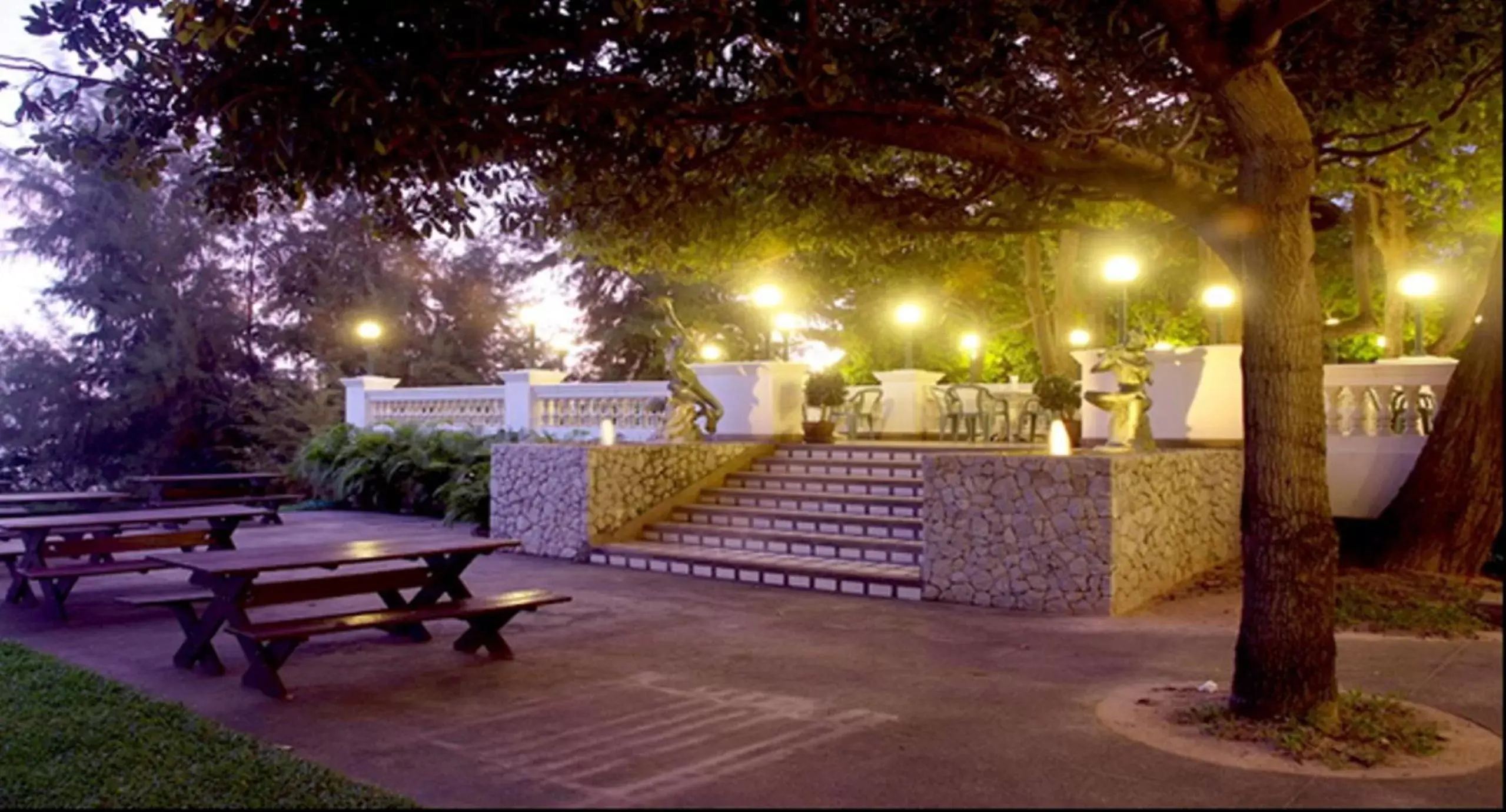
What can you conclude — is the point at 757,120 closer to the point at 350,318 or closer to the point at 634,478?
the point at 634,478

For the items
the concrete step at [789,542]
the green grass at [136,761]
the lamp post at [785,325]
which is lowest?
the green grass at [136,761]

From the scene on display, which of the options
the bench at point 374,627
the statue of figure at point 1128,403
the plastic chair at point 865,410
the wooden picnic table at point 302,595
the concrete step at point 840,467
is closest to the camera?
the bench at point 374,627

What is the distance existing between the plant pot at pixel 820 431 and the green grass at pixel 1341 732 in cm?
1147

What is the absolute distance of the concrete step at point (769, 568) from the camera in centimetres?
1078

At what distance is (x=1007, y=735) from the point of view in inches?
230

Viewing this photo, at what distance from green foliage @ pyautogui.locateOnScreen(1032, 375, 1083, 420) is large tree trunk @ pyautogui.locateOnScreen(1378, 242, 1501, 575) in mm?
7480

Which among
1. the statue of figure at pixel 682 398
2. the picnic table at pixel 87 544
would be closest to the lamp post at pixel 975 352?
the statue of figure at pixel 682 398

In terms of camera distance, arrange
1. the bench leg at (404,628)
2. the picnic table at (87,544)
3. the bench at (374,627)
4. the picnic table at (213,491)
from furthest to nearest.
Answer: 1. the picnic table at (213,491)
2. the picnic table at (87,544)
3. the bench leg at (404,628)
4. the bench at (374,627)

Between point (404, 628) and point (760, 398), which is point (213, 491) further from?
point (404, 628)

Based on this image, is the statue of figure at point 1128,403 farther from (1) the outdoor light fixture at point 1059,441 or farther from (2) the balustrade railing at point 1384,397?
(2) the balustrade railing at point 1384,397

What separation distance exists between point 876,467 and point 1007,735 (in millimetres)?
8779

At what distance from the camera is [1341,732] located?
555 centimetres

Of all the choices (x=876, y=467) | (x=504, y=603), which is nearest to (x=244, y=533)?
(x=876, y=467)

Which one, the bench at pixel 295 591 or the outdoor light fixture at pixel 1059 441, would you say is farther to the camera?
the outdoor light fixture at pixel 1059 441
